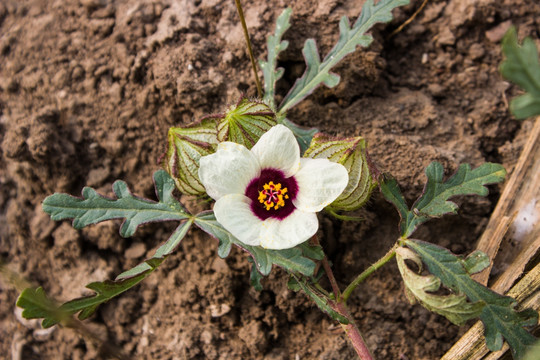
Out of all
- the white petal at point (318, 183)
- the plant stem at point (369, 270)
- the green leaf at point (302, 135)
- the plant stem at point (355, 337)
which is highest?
the white petal at point (318, 183)

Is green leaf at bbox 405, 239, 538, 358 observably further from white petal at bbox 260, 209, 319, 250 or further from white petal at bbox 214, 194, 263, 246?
white petal at bbox 214, 194, 263, 246

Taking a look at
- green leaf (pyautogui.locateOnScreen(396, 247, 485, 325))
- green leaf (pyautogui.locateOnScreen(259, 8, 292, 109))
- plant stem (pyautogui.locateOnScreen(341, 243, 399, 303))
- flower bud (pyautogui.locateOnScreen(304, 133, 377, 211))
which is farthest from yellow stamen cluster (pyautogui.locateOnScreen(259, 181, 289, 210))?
green leaf (pyautogui.locateOnScreen(259, 8, 292, 109))

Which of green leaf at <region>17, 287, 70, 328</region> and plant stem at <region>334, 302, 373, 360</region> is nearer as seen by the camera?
green leaf at <region>17, 287, 70, 328</region>

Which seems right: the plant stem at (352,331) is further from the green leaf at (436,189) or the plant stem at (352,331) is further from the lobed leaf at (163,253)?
the lobed leaf at (163,253)

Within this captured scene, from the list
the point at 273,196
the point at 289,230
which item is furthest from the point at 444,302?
the point at 273,196

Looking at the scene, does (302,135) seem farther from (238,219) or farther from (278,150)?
(238,219)

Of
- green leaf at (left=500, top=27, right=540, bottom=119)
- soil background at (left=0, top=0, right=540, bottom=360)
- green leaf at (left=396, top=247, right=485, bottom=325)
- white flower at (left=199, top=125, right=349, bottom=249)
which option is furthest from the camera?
soil background at (left=0, top=0, right=540, bottom=360)

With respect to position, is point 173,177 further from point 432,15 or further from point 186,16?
point 432,15

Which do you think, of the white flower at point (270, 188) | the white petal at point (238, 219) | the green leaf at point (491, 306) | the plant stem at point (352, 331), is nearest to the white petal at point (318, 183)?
the white flower at point (270, 188)
